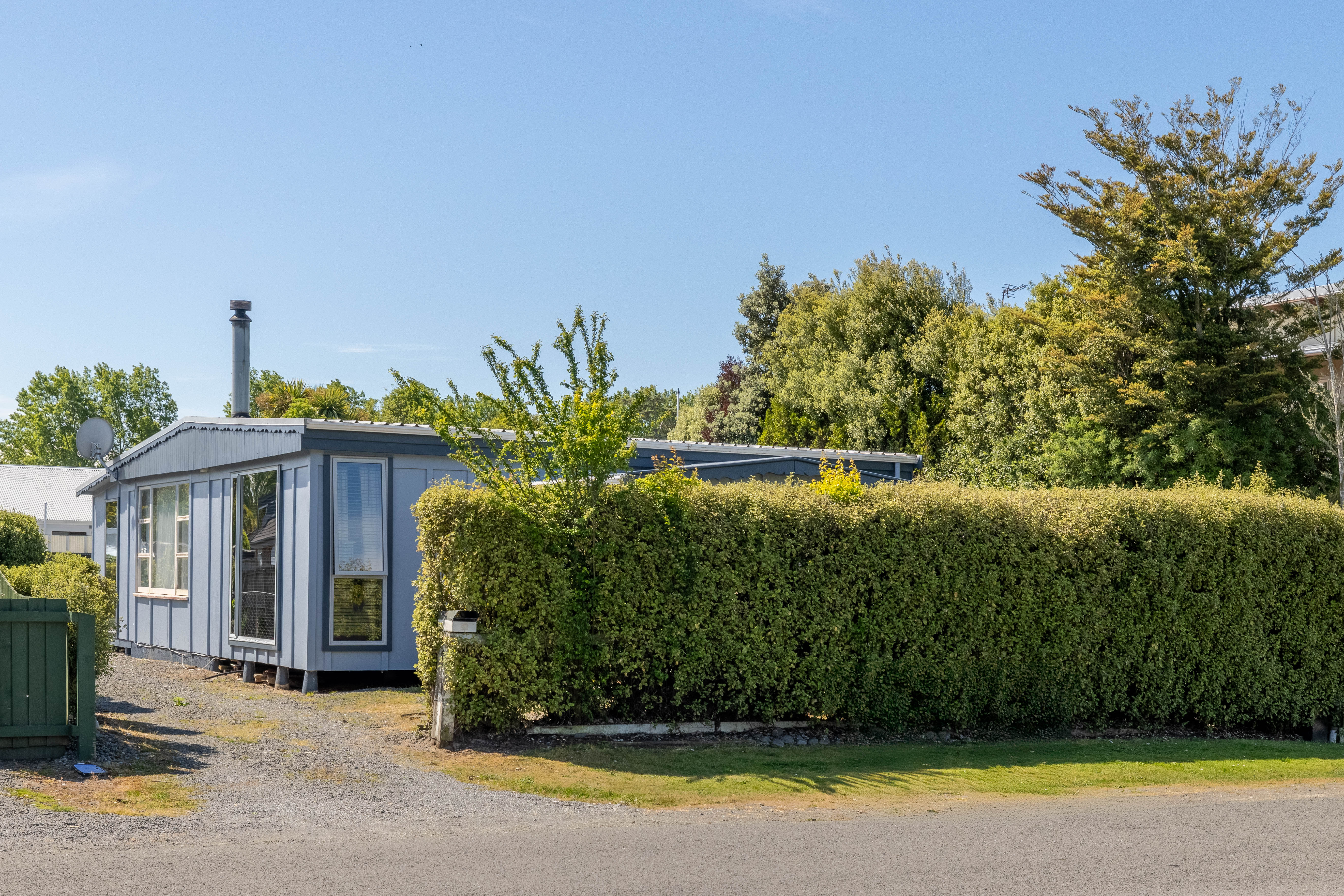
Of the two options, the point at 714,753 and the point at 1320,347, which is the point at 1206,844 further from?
the point at 1320,347

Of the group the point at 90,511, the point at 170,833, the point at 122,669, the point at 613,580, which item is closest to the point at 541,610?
the point at 613,580

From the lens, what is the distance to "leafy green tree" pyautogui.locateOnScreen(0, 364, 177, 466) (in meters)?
57.0

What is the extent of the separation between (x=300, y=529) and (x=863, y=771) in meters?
6.87

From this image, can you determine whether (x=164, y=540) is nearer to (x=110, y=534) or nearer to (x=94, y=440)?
(x=94, y=440)

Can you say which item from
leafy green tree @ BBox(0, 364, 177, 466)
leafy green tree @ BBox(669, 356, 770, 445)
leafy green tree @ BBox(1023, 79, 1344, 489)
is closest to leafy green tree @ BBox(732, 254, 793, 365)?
leafy green tree @ BBox(669, 356, 770, 445)

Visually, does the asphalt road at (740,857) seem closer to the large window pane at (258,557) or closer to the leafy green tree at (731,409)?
the large window pane at (258,557)

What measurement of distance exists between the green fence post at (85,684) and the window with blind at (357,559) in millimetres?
4137

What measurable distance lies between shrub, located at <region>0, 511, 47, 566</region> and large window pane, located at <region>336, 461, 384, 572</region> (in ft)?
21.3

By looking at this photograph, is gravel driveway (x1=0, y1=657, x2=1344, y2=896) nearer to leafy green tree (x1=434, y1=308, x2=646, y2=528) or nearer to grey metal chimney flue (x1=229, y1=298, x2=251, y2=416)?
leafy green tree (x1=434, y1=308, x2=646, y2=528)

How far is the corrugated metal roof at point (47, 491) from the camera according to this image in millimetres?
35875

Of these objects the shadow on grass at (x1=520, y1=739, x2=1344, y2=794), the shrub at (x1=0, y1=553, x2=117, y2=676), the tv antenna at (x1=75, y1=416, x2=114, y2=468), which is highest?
the tv antenna at (x1=75, y1=416, x2=114, y2=468)

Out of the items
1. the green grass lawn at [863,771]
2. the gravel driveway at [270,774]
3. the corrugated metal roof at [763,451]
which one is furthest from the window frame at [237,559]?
the green grass lawn at [863,771]

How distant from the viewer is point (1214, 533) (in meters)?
10.9

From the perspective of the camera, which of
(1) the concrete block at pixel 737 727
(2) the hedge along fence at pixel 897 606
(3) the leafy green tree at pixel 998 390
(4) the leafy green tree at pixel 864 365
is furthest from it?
(4) the leafy green tree at pixel 864 365
